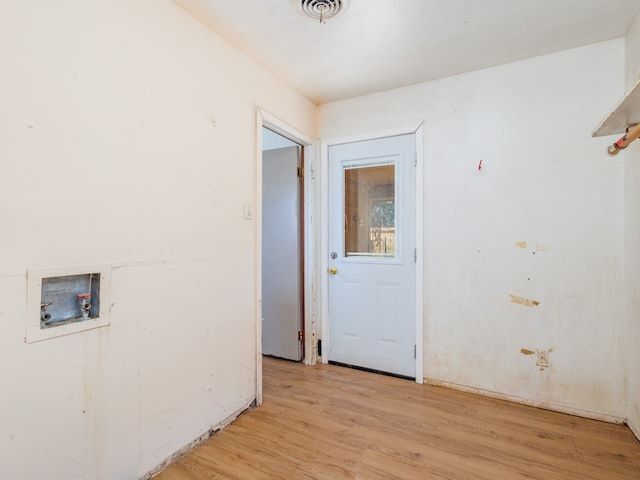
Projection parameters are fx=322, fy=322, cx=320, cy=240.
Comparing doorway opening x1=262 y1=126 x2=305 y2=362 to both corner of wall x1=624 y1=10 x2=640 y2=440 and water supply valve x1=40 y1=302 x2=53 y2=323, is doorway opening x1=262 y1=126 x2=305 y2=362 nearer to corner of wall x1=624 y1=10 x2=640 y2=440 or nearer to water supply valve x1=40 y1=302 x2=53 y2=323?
water supply valve x1=40 y1=302 x2=53 y2=323

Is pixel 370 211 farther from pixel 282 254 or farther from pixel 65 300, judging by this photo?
pixel 65 300

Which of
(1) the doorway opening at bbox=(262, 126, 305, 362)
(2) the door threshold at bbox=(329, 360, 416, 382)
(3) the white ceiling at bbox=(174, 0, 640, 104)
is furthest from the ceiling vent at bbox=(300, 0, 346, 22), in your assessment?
(2) the door threshold at bbox=(329, 360, 416, 382)

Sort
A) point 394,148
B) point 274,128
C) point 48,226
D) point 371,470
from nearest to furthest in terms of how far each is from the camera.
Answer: point 48,226 → point 371,470 → point 274,128 → point 394,148

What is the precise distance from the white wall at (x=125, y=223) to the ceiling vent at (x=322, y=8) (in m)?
0.59

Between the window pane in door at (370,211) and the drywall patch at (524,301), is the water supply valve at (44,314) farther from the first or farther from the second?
the drywall patch at (524,301)

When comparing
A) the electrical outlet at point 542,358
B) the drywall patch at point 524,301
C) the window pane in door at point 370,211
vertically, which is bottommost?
the electrical outlet at point 542,358

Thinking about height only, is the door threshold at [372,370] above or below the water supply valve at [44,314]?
below

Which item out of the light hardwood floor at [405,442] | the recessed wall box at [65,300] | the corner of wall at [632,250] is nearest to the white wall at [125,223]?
the recessed wall box at [65,300]

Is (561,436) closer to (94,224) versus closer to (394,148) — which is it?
(394,148)

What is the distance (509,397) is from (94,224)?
2.79m

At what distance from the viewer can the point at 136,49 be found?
1.51 metres

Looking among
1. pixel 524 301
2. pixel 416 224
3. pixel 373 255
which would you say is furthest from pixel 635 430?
pixel 373 255

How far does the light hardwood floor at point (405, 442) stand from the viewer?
5.31 ft

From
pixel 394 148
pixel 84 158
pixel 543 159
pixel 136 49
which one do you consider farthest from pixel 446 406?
pixel 136 49
